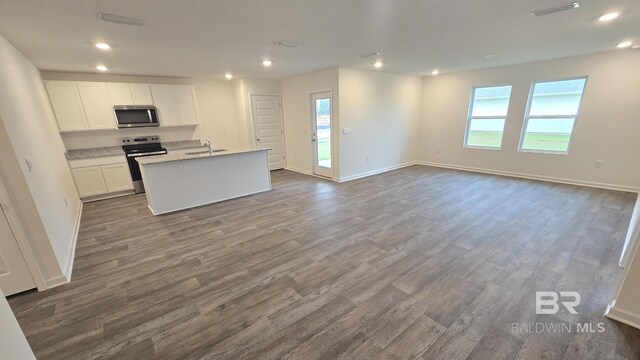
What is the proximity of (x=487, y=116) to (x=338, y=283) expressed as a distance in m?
6.07

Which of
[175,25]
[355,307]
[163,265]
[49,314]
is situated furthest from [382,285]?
[175,25]

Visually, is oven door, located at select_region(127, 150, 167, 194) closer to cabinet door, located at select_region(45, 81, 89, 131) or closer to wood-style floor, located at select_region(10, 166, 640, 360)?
cabinet door, located at select_region(45, 81, 89, 131)

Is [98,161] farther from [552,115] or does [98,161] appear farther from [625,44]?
[625,44]

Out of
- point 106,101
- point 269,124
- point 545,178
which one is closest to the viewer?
point 106,101

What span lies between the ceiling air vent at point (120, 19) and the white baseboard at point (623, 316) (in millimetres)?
4743

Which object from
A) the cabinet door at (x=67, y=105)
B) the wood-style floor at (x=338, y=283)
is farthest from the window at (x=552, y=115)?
the cabinet door at (x=67, y=105)

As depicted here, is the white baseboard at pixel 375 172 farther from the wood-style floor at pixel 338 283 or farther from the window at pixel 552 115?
the window at pixel 552 115

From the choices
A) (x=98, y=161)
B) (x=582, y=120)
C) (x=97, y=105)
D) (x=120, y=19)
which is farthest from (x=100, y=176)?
(x=582, y=120)

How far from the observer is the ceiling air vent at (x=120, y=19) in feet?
7.31

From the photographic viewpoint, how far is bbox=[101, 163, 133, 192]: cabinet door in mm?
4941

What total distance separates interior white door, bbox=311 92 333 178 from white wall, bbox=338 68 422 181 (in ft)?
1.52

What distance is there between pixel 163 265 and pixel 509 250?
390 centimetres

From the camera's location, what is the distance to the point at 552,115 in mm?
5105

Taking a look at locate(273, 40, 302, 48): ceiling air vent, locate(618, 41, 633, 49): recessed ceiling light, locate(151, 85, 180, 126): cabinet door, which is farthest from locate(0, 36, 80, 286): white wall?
locate(618, 41, 633, 49): recessed ceiling light
